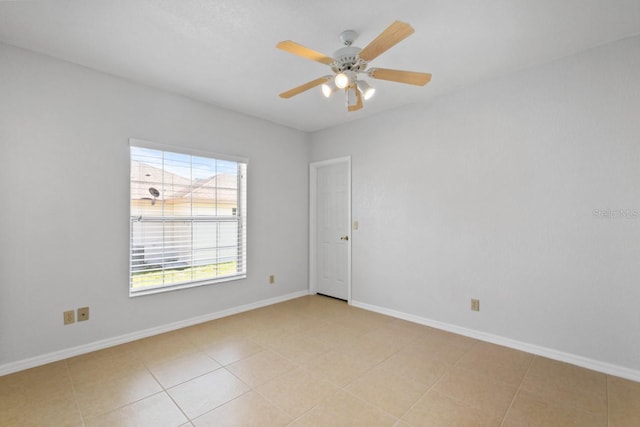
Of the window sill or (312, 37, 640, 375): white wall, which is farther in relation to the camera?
the window sill

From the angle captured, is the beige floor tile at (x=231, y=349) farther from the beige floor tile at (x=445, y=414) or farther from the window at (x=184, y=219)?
the beige floor tile at (x=445, y=414)

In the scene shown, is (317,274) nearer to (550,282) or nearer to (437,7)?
(550,282)

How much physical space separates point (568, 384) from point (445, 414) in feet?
3.54

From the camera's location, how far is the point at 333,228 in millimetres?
4445

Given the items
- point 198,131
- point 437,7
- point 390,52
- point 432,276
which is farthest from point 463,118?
point 198,131

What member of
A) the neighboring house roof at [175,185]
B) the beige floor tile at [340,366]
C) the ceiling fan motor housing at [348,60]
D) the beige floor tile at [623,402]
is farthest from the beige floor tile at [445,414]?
the neighboring house roof at [175,185]

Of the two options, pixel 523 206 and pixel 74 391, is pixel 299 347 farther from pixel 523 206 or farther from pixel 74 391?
pixel 523 206

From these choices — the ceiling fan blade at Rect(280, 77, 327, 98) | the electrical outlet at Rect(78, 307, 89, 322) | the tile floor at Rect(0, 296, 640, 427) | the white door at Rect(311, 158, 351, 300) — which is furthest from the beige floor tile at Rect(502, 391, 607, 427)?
the electrical outlet at Rect(78, 307, 89, 322)

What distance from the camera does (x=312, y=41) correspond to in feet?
7.37

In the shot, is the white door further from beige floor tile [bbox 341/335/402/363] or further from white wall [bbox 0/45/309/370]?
white wall [bbox 0/45/309/370]

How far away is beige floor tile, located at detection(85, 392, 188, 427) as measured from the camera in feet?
5.76

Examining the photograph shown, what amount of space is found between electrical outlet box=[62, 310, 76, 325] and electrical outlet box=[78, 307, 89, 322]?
4cm

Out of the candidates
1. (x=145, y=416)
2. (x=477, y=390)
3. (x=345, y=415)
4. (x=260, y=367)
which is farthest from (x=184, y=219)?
(x=477, y=390)

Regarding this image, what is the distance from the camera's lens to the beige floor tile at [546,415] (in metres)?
1.76
